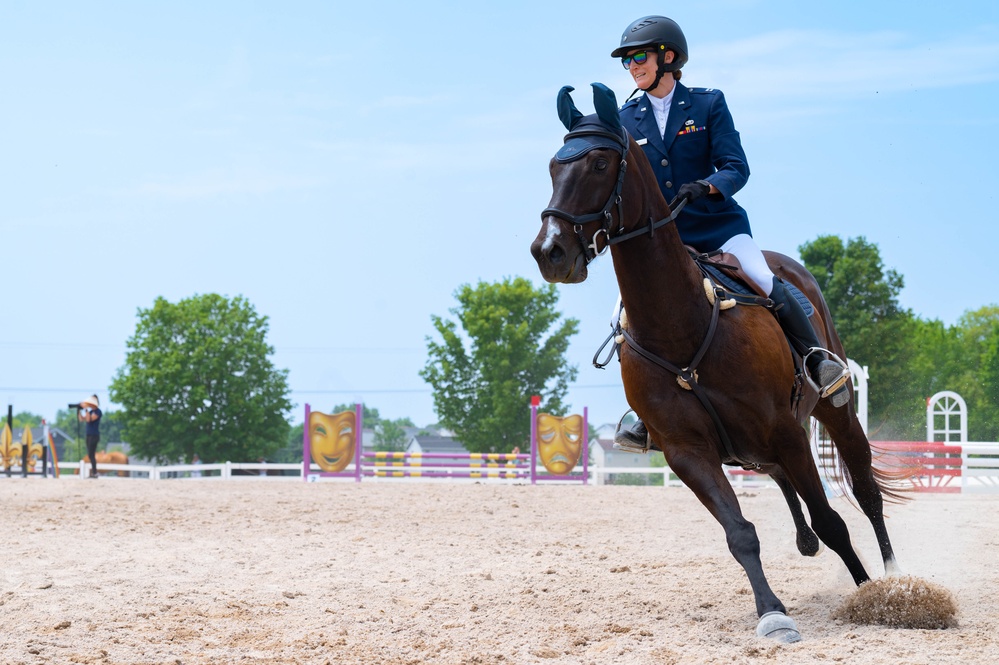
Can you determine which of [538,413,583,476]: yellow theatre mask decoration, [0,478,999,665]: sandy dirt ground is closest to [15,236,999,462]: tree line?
[538,413,583,476]: yellow theatre mask decoration

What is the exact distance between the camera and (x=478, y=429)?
168ft

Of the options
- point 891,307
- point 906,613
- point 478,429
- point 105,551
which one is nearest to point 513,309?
point 478,429

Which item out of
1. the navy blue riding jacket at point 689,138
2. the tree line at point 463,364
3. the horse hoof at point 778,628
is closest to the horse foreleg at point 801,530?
the horse hoof at point 778,628

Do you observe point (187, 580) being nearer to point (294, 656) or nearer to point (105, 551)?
point (105, 551)

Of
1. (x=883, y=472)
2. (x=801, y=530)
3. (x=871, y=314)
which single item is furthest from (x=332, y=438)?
(x=871, y=314)

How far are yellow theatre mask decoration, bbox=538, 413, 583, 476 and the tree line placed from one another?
76.4 ft

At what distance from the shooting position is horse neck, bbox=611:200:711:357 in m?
4.92

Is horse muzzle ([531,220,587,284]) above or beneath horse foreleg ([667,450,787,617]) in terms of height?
above

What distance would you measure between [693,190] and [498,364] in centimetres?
4565

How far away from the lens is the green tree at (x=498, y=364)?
5047 cm

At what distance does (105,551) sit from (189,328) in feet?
165

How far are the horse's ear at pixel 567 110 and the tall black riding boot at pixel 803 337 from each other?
153cm

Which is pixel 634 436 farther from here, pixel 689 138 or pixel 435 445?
pixel 435 445

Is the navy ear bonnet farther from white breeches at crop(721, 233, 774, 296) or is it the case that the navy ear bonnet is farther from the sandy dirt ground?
the sandy dirt ground
